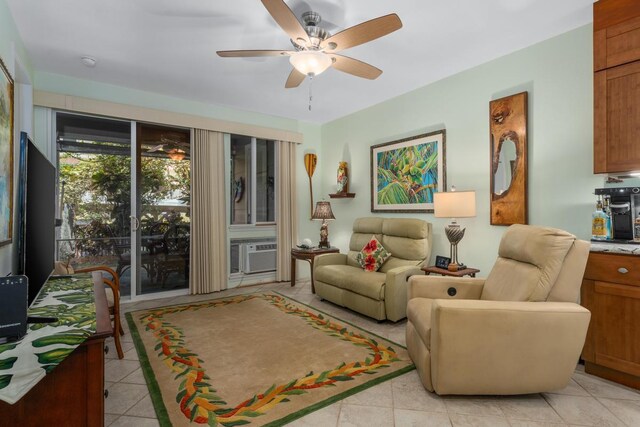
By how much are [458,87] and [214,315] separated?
3.50 metres

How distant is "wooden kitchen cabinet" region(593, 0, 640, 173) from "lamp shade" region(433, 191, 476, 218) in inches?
35.7

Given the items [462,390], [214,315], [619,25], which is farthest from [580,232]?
[214,315]

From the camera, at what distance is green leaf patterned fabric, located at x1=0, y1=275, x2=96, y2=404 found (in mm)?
995

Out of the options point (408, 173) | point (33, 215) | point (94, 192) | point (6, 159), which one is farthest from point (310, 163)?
point (33, 215)

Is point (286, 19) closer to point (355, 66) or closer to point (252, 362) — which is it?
point (355, 66)

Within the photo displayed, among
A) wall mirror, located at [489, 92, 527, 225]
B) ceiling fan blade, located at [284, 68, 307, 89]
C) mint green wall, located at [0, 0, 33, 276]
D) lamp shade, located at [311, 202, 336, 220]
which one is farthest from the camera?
lamp shade, located at [311, 202, 336, 220]

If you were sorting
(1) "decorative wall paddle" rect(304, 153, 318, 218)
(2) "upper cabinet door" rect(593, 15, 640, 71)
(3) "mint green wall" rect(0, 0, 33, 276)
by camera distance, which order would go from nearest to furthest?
1. (2) "upper cabinet door" rect(593, 15, 640, 71)
2. (3) "mint green wall" rect(0, 0, 33, 276)
3. (1) "decorative wall paddle" rect(304, 153, 318, 218)

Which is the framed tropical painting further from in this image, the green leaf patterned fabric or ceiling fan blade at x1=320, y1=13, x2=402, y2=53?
the green leaf patterned fabric

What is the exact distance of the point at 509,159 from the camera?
9.83ft

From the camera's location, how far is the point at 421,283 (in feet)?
8.18

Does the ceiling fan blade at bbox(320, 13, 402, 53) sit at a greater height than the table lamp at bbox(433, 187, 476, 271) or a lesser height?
greater

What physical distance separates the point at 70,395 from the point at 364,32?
7.64 feet

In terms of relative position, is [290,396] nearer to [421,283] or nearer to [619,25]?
[421,283]

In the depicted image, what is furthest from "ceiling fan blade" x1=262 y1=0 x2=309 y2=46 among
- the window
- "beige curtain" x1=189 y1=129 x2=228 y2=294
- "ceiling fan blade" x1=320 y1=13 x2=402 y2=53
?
the window
